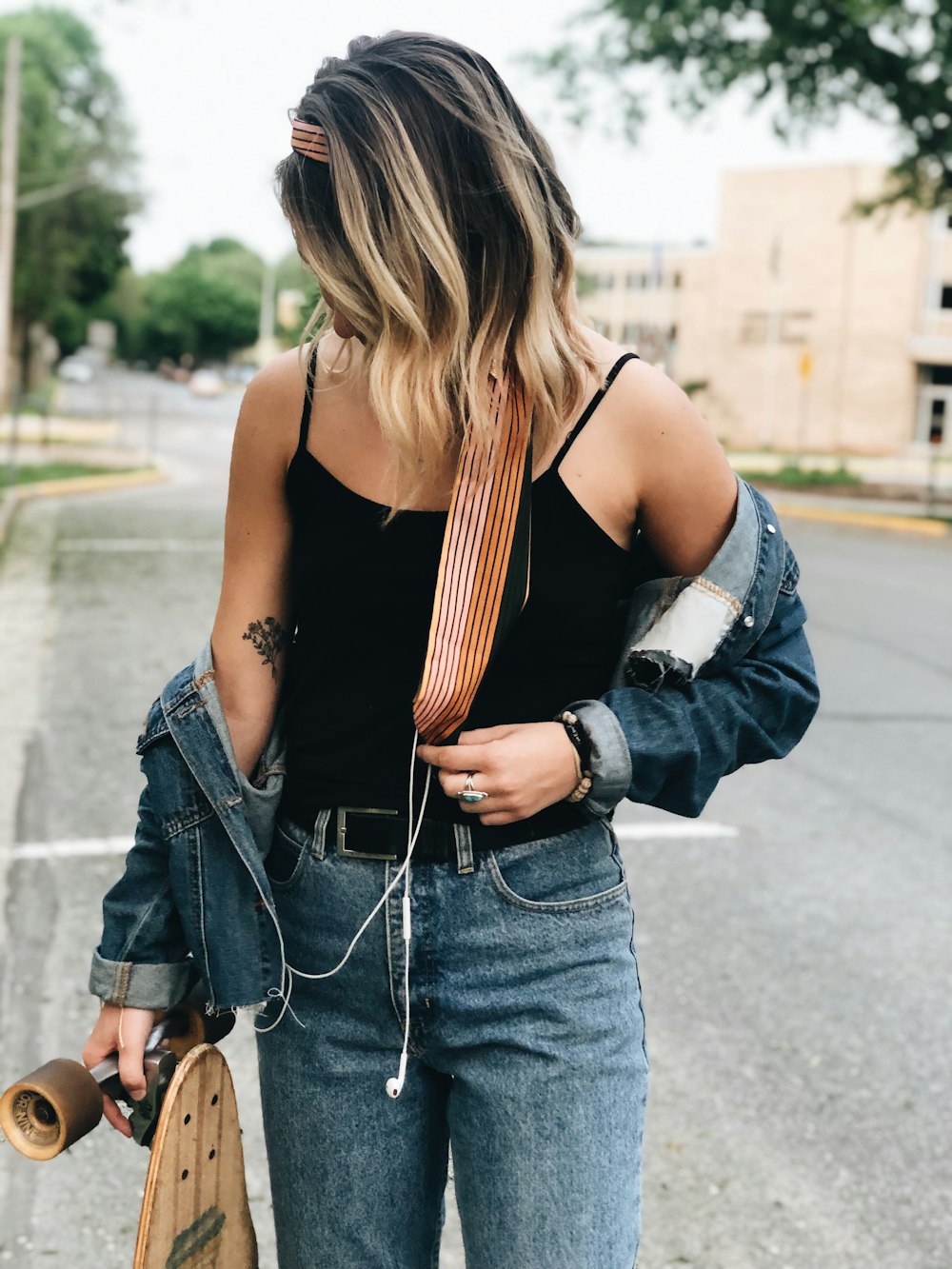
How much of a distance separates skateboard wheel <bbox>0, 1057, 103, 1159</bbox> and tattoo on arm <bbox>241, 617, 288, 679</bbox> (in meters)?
0.51

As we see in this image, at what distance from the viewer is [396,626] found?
1562 mm

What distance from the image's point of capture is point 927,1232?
295 centimetres

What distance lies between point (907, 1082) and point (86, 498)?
1584 centimetres

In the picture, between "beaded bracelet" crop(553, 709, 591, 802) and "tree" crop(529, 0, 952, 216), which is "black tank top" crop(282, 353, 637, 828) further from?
"tree" crop(529, 0, 952, 216)

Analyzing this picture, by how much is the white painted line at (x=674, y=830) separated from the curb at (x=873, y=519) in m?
13.9

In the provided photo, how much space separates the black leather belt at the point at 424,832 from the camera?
5.09ft

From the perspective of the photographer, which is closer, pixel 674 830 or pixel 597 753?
pixel 597 753

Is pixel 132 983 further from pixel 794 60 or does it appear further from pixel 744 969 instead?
pixel 794 60

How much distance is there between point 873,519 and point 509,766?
1929cm

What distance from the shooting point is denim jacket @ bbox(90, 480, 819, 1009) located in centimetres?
155

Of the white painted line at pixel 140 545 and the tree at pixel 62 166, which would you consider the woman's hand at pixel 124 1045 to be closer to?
the white painted line at pixel 140 545

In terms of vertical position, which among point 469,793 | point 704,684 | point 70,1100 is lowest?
point 70,1100

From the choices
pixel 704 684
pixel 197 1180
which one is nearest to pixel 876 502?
pixel 704 684

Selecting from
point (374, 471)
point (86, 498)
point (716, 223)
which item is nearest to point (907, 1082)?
point (374, 471)
